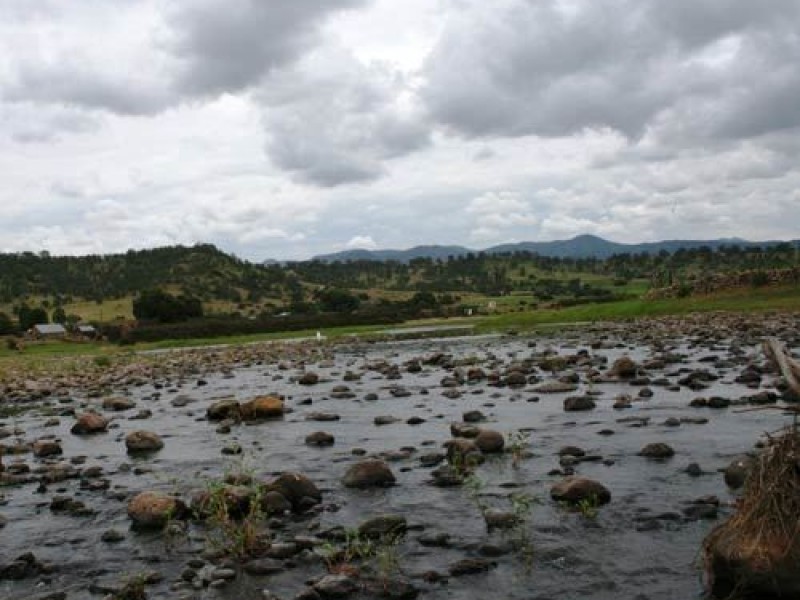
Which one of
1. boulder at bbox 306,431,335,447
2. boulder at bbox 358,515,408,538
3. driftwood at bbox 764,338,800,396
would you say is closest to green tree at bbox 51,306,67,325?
boulder at bbox 306,431,335,447

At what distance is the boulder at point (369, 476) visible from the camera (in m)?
16.9

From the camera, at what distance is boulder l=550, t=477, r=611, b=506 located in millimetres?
14523

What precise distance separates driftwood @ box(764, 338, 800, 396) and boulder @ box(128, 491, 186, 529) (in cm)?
1013

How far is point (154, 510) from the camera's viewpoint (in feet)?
48.6

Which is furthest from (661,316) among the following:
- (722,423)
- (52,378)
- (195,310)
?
(195,310)

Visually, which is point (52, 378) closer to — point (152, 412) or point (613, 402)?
point (152, 412)

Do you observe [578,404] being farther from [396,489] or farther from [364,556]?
[364,556]

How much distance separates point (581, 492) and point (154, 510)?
784 cm

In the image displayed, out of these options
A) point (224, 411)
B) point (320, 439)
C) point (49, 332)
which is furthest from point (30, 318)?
point (320, 439)

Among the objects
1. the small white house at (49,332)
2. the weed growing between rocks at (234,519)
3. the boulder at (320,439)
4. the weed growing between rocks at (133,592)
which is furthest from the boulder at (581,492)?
the small white house at (49,332)

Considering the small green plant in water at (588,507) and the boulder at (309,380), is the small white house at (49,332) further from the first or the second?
the small green plant in water at (588,507)

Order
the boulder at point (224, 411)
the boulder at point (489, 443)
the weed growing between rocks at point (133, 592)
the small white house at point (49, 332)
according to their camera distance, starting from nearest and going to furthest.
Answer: the weed growing between rocks at point (133, 592)
the boulder at point (489, 443)
the boulder at point (224, 411)
the small white house at point (49, 332)

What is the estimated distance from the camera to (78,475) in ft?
64.8

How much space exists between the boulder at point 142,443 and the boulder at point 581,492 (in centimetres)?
1302
